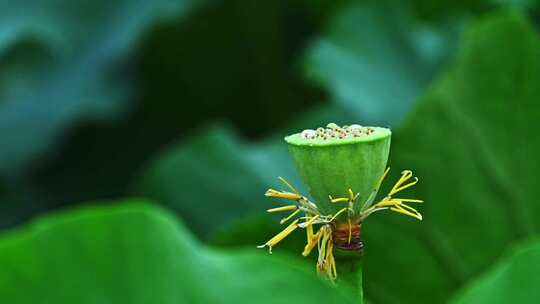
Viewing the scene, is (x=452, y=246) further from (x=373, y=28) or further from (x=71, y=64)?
(x=71, y=64)

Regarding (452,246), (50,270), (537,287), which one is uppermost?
(50,270)

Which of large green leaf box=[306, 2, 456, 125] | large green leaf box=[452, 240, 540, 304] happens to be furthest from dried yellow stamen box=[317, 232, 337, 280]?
large green leaf box=[306, 2, 456, 125]

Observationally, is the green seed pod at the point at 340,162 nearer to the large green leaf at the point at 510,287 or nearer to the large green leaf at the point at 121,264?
the large green leaf at the point at 121,264

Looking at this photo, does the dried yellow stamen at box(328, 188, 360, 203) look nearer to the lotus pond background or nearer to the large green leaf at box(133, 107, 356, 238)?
the lotus pond background

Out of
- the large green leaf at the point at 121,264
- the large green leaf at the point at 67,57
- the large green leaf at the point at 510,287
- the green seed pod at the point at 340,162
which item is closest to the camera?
the green seed pod at the point at 340,162

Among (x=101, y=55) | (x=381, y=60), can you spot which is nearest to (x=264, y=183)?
(x=381, y=60)

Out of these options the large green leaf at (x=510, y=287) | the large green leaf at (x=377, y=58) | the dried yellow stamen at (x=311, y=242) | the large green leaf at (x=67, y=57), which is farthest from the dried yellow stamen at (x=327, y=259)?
the large green leaf at (x=67, y=57)
